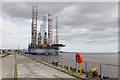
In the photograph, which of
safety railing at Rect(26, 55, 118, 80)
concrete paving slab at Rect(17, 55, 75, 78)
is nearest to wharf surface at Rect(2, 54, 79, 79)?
concrete paving slab at Rect(17, 55, 75, 78)

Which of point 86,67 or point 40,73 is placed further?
point 40,73

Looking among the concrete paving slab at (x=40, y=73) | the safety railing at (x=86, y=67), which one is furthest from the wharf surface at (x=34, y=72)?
the safety railing at (x=86, y=67)

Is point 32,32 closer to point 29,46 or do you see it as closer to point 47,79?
point 29,46

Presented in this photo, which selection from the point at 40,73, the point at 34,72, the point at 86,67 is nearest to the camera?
the point at 86,67

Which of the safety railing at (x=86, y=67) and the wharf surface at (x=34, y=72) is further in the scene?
the wharf surface at (x=34, y=72)

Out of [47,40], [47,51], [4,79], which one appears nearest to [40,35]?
[47,40]

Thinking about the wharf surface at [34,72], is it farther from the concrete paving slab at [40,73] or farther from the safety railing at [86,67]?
the safety railing at [86,67]

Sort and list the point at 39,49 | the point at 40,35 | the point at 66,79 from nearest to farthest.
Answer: the point at 66,79, the point at 39,49, the point at 40,35

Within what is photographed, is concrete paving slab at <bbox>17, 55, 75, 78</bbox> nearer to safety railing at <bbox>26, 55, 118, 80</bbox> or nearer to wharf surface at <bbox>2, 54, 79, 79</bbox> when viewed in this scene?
wharf surface at <bbox>2, 54, 79, 79</bbox>

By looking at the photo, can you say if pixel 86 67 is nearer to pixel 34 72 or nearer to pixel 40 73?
pixel 40 73

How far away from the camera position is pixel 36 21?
133250 millimetres

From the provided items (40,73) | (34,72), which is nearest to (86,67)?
(40,73)

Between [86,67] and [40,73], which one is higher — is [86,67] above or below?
above

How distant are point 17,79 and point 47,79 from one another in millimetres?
2247
